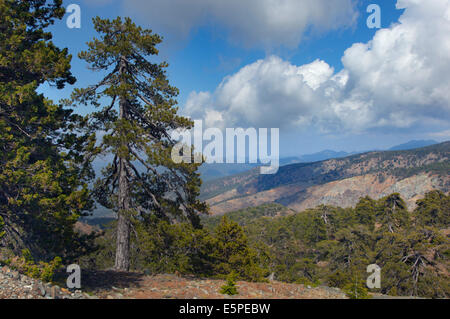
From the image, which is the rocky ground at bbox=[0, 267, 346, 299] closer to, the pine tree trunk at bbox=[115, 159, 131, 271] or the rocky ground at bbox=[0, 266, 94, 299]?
the rocky ground at bbox=[0, 266, 94, 299]

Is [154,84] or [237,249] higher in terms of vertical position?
[154,84]

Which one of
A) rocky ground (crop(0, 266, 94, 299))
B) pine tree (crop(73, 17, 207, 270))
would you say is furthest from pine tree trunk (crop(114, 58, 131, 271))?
rocky ground (crop(0, 266, 94, 299))

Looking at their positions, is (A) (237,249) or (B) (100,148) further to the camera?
(A) (237,249)

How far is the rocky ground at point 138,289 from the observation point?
7461 mm

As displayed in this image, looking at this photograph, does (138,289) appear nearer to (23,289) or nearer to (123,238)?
(23,289)

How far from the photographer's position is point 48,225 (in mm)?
10609

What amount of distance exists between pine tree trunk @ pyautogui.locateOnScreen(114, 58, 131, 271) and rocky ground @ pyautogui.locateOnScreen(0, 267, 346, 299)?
1186 mm

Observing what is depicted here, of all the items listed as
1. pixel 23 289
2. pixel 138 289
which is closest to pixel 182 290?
pixel 138 289

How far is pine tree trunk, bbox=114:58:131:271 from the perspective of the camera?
13781mm
